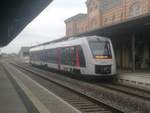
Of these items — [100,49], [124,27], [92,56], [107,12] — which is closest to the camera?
[92,56]

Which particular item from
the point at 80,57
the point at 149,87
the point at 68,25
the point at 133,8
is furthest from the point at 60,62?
the point at 68,25

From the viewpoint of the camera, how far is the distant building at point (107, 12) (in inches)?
1676

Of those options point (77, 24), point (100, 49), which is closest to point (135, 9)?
point (100, 49)

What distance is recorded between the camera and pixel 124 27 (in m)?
22.1

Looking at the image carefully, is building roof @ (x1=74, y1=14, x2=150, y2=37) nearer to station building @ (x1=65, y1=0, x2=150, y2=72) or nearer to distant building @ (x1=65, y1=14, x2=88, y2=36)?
station building @ (x1=65, y1=0, x2=150, y2=72)

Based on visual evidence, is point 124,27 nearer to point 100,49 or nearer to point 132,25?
point 132,25

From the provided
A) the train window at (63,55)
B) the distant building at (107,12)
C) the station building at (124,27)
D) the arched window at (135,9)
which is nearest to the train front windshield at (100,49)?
the station building at (124,27)

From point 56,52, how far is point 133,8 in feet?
63.3

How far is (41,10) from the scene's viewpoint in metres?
14.9

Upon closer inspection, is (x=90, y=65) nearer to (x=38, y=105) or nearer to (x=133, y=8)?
(x=38, y=105)

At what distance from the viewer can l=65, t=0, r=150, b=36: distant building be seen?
42569 mm

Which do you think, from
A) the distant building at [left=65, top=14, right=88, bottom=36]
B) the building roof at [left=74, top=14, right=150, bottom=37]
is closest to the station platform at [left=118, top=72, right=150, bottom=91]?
the building roof at [left=74, top=14, right=150, bottom=37]

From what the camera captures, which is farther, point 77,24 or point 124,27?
point 77,24

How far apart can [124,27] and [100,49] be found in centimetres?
270
